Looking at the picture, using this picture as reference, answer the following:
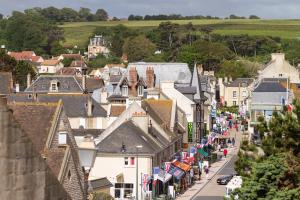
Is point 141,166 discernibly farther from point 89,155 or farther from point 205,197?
point 89,155

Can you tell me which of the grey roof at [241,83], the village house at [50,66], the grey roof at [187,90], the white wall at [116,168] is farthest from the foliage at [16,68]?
the white wall at [116,168]

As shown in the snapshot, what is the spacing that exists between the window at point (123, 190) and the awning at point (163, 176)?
6.34 ft

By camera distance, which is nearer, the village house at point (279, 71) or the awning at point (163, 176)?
the awning at point (163, 176)

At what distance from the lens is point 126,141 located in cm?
5594

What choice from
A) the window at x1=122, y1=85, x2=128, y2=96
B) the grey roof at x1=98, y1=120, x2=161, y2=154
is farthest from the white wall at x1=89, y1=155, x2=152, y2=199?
the window at x1=122, y1=85, x2=128, y2=96

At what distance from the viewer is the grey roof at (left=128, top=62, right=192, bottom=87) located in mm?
94125

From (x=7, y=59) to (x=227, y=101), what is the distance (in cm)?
4507

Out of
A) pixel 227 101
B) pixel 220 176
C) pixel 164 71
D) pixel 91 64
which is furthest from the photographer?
pixel 91 64

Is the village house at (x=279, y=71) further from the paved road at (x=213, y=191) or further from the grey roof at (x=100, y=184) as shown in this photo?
the grey roof at (x=100, y=184)

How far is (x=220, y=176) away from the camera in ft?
227

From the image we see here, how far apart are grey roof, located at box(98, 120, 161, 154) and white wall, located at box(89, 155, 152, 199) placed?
53cm

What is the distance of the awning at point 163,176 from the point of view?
5542 cm

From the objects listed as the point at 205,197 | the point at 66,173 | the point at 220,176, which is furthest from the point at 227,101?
the point at 66,173

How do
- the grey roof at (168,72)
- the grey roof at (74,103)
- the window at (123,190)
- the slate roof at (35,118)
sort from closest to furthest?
the slate roof at (35,118) → the window at (123,190) → the grey roof at (74,103) → the grey roof at (168,72)
